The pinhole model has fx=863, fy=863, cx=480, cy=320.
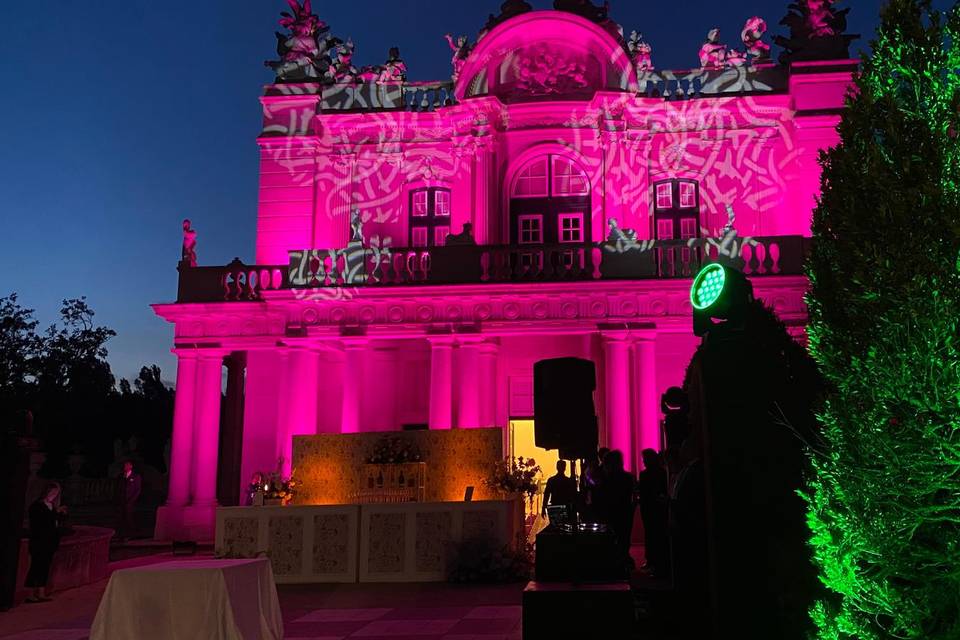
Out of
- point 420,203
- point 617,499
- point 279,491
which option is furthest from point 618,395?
point 420,203

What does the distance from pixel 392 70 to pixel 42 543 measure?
16.5 meters

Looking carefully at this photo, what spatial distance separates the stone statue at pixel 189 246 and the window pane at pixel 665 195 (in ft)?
41.9

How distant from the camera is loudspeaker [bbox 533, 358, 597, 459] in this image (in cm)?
825

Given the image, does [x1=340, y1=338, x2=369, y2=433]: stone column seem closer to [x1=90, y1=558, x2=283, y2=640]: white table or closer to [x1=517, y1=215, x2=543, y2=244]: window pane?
[x1=517, y1=215, x2=543, y2=244]: window pane

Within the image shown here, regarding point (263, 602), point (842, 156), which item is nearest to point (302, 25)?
point (263, 602)

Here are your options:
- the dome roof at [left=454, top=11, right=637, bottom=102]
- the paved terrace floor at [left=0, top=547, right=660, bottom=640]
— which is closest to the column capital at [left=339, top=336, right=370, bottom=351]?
the dome roof at [left=454, top=11, right=637, bottom=102]

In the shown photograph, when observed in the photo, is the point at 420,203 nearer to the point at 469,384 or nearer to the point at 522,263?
the point at 522,263

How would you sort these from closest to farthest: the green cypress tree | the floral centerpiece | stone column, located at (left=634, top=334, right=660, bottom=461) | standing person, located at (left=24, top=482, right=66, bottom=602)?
1. the green cypress tree
2. standing person, located at (left=24, top=482, right=66, bottom=602)
3. the floral centerpiece
4. stone column, located at (left=634, top=334, right=660, bottom=461)

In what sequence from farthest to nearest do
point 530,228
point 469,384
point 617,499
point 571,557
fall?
1. point 530,228
2. point 469,384
3. point 617,499
4. point 571,557

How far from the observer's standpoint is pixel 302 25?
25.7 meters

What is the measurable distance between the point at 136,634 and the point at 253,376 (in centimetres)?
1691

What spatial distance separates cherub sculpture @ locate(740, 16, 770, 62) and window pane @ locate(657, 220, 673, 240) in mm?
5311

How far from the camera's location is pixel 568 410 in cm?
830

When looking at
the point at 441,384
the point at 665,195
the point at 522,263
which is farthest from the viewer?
the point at 665,195
